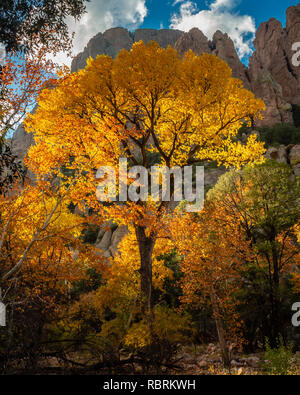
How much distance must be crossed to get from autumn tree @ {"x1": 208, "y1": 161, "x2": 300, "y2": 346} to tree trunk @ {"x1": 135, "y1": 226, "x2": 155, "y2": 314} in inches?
227

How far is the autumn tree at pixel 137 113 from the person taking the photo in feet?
22.8

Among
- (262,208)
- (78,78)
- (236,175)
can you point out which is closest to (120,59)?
(78,78)

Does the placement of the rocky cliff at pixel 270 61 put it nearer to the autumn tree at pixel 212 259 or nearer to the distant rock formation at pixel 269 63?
the distant rock formation at pixel 269 63

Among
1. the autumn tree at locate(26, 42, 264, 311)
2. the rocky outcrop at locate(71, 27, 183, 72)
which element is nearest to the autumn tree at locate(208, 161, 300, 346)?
the autumn tree at locate(26, 42, 264, 311)

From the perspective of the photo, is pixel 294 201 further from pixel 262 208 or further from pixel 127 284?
pixel 127 284

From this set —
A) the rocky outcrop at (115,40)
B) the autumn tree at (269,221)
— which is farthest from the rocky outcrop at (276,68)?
the autumn tree at (269,221)

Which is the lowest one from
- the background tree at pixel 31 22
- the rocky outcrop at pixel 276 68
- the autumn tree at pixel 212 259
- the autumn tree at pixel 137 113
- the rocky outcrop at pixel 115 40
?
the autumn tree at pixel 212 259

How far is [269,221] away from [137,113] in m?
9.08

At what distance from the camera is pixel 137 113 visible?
27.1 ft

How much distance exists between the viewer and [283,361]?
4.34 m

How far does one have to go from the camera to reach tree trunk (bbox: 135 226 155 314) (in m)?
7.66

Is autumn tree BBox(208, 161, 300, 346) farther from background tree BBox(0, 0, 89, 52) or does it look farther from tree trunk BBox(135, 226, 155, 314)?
background tree BBox(0, 0, 89, 52)

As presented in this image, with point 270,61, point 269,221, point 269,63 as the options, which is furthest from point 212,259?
point 270,61

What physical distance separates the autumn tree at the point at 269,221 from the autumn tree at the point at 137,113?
17.6 feet
